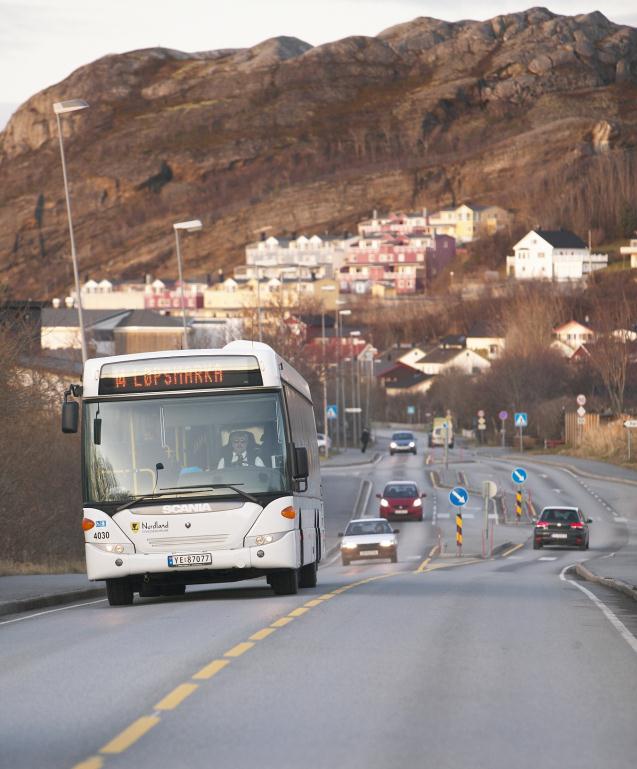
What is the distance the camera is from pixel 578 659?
38.9 ft

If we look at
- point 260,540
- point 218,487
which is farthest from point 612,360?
point 218,487

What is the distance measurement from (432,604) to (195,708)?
895cm

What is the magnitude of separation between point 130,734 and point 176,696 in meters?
1.36

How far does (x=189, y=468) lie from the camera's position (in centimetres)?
1823

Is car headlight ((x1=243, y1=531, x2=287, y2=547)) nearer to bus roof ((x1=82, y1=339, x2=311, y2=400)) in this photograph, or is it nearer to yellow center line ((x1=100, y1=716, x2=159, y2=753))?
bus roof ((x1=82, y1=339, x2=311, y2=400))

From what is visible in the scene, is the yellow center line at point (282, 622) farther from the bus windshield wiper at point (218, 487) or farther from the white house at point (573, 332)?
the white house at point (573, 332)

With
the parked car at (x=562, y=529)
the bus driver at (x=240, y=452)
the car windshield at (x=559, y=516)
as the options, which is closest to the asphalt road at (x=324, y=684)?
the bus driver at (x=240, y=452)

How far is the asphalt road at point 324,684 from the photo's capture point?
7.97m

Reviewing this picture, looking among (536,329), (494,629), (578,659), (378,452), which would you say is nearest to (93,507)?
(494,629)

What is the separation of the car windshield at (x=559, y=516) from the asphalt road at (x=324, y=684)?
28.4 metres

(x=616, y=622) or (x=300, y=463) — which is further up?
(x=300, y=463)

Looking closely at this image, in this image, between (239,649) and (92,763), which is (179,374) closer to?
(239,649)

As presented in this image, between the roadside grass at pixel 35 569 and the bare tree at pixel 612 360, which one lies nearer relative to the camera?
the roadside grass at pixel 35 569

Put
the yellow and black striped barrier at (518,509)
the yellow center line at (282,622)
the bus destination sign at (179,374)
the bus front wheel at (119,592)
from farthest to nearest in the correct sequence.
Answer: the yellow and black striped barrier at (518,509)
the bus front wheel at (119,592)
the bus destination sign at (179,374)
the yellow center line at (282,622)
